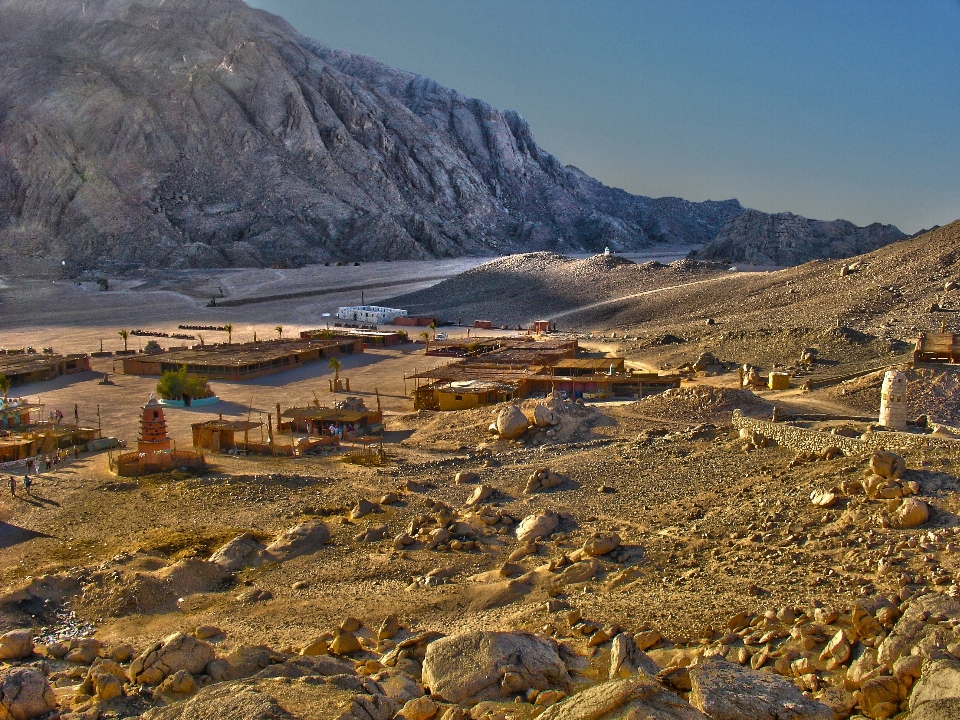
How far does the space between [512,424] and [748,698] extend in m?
15.4

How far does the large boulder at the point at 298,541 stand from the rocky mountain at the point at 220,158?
82.1m

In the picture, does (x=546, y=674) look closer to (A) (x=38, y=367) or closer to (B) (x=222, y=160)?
(A) (x=38, y=367)

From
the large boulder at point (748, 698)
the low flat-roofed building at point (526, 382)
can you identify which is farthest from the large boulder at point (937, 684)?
the low flat-roofed building at point (526, 382)

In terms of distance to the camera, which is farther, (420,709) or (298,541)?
(298,541)

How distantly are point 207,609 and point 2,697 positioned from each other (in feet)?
12.9

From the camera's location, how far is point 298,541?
48.2 ft

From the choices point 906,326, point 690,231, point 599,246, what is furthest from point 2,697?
point 690,231

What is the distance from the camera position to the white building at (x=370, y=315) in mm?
65819

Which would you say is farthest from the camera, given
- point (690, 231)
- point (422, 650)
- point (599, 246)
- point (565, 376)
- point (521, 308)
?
point (690, 231)

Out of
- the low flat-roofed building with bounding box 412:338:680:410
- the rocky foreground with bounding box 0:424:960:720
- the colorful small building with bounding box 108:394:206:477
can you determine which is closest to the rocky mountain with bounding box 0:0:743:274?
the low flat-roofed building with bounding box 412:338:680:410

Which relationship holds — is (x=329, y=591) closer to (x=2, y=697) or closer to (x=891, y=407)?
(x=2, y=697)

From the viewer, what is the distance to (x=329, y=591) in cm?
1285

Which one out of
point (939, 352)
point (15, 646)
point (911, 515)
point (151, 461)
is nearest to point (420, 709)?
point (15, 646)

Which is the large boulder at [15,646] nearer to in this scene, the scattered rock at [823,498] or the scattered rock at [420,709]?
the scattered rock at [420,709]
